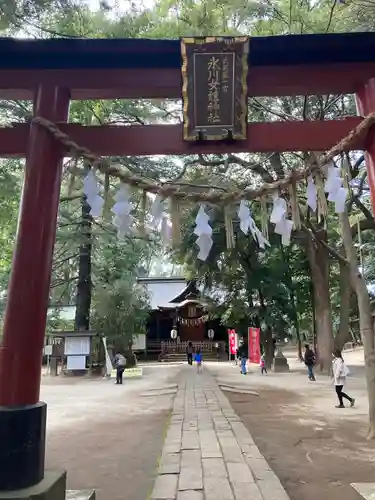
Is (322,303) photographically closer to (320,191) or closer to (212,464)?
(212,464)

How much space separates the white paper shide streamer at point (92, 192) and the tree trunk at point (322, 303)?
16330 millimetres

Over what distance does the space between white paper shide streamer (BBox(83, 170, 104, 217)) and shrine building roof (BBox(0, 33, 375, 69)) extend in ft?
3.53

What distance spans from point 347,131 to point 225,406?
27.4ft

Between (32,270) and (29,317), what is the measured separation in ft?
1.26

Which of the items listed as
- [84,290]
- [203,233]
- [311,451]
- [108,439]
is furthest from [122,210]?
A: [84,290]

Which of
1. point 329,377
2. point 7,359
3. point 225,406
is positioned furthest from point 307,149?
point 329,377

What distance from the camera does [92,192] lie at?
395 centimetres

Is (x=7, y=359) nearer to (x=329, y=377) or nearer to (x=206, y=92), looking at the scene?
(x=206, y=92)

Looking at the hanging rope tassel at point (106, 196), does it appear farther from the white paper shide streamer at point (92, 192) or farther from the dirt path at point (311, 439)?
the dirt path at point (311, 439)

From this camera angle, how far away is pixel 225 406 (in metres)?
10.9

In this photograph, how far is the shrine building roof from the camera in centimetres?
398

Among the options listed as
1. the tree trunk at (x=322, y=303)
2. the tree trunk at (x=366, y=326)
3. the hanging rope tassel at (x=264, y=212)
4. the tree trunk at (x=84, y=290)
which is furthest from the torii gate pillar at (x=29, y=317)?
the tree trunk at (x=84, y=290)

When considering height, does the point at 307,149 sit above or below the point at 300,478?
above

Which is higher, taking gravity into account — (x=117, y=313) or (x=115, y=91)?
(x=115, y=91)
